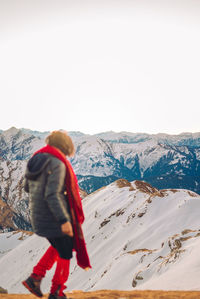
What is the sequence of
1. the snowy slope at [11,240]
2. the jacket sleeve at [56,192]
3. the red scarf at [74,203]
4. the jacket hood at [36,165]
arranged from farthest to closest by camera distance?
1. the snowy slope at [11,240]
2. the red scarf at [74,203]
3. the jacket hood at [36,165]
4. the jacket sleeve at [56,192]

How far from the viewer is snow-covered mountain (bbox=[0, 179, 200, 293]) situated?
28.1 m

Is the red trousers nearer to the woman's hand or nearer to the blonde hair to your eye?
the woman's hand

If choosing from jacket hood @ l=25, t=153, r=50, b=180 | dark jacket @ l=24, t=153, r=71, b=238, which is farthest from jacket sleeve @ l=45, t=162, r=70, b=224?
jacket hood @ l=25, t=153, r=50, b=180

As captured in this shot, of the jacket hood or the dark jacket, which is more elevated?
the jacket hood

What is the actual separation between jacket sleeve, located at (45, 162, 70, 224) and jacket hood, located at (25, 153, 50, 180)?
16 cm

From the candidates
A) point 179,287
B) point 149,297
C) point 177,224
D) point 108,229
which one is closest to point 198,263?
point 179,287

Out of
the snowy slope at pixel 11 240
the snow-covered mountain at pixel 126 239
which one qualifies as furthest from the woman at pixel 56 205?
the snowy slope at pixel 11 240

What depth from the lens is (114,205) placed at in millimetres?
72812

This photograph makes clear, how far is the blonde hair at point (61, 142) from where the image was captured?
493 centimetres

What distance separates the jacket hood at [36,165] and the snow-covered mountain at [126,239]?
537 inches

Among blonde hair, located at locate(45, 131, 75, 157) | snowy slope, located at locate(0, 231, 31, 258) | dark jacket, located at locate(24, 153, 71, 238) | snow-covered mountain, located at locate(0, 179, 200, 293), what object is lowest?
snowy slope, located at locate(0, 231, 31, 258)

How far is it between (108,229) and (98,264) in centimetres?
1425

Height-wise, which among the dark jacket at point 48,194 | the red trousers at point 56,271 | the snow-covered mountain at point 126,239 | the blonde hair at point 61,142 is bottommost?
the snow-covered mountain at point 126,239

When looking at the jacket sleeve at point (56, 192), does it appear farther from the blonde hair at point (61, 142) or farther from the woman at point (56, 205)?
the blonde hair at point (61, 142)
